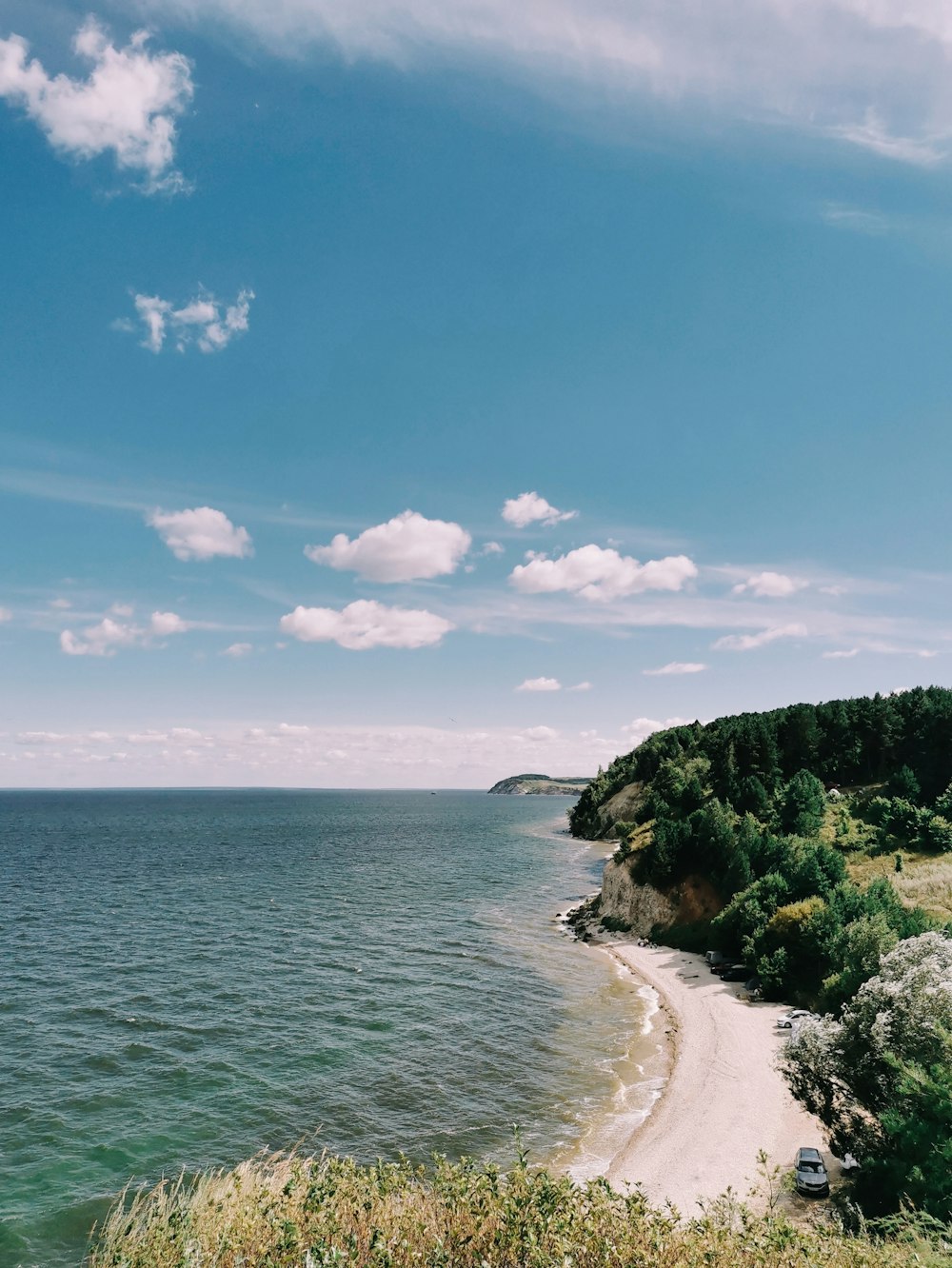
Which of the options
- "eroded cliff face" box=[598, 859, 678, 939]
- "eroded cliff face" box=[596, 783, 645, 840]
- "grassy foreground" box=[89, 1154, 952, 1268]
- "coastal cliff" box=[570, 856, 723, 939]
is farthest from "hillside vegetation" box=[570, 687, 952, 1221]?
"grassy foreground" box=[89, 1154, 952, 1268]

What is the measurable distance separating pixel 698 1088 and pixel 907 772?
61.5m

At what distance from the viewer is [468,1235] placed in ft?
54.6

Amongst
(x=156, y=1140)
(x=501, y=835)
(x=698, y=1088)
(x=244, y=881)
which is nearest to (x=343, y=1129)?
(x=156, y=1140)

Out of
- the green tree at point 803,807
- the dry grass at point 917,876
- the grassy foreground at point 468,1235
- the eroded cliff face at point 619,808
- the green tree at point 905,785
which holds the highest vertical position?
the green tree at point 905,785

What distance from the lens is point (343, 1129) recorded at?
1346 inches

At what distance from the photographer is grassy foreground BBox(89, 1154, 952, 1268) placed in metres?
15.9

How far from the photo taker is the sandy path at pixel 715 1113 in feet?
98.2

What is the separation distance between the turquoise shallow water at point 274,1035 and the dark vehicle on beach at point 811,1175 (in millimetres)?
10578

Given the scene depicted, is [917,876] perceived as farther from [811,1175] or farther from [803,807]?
[811,1175]

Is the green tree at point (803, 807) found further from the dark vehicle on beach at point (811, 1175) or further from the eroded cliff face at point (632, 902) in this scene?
the dark vehicle on beach at point (811, 1175)

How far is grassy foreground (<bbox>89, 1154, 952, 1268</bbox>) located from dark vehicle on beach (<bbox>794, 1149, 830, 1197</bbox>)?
366 inches

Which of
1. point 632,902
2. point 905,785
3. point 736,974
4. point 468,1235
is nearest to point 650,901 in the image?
point 632,902

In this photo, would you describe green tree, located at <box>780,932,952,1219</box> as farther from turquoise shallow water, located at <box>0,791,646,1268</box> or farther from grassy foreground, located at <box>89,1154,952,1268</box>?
turquoise shallow water, located at <box>0,791,646,1268</box>

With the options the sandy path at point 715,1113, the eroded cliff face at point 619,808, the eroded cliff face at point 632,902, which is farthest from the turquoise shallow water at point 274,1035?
the eroded cliff face at point 619,808
